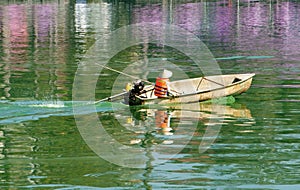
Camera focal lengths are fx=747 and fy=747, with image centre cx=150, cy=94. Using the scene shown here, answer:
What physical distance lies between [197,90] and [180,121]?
5175 mm

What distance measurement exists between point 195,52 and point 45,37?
18.5 metres

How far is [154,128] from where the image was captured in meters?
26.2

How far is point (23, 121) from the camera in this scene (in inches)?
1057

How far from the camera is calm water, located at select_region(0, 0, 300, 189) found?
63.3 feet

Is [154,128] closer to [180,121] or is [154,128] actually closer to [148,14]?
[180,121]

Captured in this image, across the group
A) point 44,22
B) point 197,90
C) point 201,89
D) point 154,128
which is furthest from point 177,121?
point 44,22

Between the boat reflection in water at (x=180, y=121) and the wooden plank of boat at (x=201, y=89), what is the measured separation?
290mm

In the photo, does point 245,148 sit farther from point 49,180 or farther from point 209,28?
point 209,28

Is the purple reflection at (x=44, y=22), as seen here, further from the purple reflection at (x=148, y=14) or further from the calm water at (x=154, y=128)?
the purple reflection at (x=148, y=14)

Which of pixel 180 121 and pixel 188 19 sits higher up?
pixel 180 121

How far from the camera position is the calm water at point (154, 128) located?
19.3 metres

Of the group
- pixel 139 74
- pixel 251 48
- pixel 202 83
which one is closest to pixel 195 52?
pixel 251 48

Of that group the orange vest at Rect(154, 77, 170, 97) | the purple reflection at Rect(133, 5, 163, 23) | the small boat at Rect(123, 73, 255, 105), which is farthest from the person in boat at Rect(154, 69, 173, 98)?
the purple reflection at Rect(133, 5, 163, 23)

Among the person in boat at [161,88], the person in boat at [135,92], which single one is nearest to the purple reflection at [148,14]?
the person in boat at [161,88]
